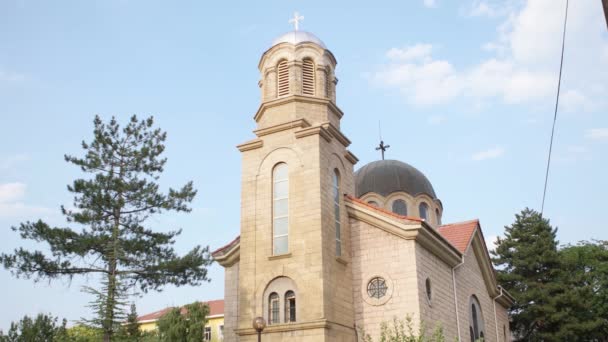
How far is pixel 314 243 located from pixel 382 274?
2.82m

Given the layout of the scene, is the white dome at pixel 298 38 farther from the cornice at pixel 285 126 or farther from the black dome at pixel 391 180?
the black dome at pixel 391 180

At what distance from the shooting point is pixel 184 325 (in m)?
21.0

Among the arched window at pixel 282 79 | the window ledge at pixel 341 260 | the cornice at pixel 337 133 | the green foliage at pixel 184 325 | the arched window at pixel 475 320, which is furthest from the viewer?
the arched window at pixel 475 320

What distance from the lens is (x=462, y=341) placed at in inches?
916

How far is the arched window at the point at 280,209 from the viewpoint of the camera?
2036 centimetres

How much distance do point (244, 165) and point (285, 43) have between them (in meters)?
5.06

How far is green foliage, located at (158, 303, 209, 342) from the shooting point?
20.7 metres

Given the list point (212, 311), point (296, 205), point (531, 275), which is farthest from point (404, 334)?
point (212, 311)

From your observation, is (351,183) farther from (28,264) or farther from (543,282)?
(543,282)

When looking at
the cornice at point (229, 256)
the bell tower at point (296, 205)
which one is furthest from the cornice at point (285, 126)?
the cornice at point (229, 256)

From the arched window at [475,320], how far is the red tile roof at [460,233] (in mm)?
2615

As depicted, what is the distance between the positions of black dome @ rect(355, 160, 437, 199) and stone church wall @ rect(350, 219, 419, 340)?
1397 cm

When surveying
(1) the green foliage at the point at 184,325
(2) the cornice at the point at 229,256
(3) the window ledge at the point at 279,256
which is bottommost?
(1) the green foliage at the point at 184,325

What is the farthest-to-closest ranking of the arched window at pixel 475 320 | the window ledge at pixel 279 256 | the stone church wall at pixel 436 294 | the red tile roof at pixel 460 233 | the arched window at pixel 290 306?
1. the arched window at pixel 475 320
2. the red tile roof at pixel 460 233
3. the stone church wall at pixel 436 294
4. the window ledge at pixel 279 256
5. the arched window at pixel 290 306
